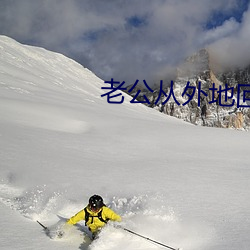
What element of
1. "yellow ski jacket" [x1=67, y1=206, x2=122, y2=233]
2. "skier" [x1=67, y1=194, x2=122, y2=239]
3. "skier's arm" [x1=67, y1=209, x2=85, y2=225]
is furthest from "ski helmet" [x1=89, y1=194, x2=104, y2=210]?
"skier's arm" [x1=67, y1=209, x2=85, y2=225]

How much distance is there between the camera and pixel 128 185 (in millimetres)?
7578

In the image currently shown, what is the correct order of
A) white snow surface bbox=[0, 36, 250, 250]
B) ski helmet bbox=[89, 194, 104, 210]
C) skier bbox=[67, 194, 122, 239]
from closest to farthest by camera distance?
white snow surface bbox=[0, 36, 250, 250]
ski helmet bbox=[89, 194, 104, 210]
skier bbox=[67, 194, 122, 239]

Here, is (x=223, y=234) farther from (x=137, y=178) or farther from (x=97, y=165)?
(x=97, y=165)

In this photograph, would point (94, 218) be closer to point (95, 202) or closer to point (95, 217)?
point (95, 217)

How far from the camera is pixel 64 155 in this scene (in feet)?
32.5

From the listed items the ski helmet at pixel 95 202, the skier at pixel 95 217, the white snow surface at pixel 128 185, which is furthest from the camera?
the skier at pixel 95 217

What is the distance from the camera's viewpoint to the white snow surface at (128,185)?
519 cm

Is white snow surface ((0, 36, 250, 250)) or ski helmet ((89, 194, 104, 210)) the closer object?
white snow surface ((0, 36, 250, 250))

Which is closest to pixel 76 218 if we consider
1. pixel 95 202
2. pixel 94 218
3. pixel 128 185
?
pixel 94 218

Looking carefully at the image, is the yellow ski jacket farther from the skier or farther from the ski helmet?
the ski helmet

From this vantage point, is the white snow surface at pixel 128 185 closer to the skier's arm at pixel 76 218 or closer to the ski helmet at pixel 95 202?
the skier's arm at pixel 76 218

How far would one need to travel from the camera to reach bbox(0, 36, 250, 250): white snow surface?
519 centimetres

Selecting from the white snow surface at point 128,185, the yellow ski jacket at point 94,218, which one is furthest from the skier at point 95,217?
the white snow surface at point 128,185

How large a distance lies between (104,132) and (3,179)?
278 inches
